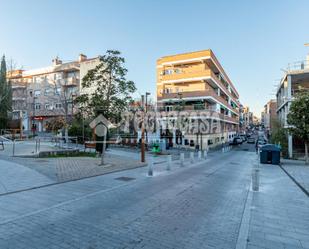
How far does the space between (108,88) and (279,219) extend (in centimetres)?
1053

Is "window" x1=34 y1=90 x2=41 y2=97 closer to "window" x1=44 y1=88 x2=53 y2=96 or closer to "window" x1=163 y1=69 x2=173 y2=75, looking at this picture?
"window" x1=44 y1=88 x2=53 y2=96

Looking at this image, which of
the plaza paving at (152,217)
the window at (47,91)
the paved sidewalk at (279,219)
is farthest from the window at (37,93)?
the paved sidewalk at (279,219)

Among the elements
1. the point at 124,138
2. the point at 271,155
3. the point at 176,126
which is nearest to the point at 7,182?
the point at 271,155

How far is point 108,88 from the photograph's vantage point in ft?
41.5

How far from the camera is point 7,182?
782 centimetres

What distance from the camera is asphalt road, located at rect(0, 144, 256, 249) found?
394cm

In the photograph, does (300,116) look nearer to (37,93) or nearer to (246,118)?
(37,93)

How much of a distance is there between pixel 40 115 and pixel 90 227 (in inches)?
1684

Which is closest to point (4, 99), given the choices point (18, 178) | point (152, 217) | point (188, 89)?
point (188, 89)

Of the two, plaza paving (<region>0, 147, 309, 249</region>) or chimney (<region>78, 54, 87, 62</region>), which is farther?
chimney (<region>78, 54, 87, 62</region>)

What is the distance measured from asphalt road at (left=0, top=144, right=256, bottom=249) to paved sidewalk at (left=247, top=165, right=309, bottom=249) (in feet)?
1.34

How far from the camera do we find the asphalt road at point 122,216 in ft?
12.9

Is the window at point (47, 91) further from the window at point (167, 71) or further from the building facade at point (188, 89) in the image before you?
the window at point (167, 71)

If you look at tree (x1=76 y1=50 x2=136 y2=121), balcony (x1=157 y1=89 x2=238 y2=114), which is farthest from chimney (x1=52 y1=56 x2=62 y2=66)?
tree (x1=76 y1=50 x2=136 y2=121)
